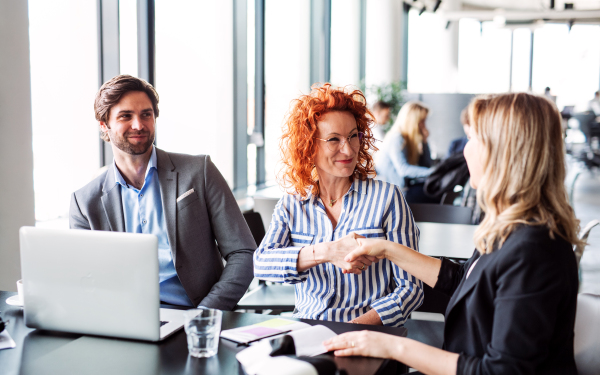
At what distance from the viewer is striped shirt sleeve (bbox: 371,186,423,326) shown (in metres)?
1.73

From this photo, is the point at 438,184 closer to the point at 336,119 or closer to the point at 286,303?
the point at 286,303

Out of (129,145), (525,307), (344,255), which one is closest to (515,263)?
(525,307)

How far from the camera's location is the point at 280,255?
179 cm

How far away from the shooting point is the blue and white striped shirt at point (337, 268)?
5.83 ft

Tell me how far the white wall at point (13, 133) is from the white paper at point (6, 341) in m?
1.09

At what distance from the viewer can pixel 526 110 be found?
1.15 m

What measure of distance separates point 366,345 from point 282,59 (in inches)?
214

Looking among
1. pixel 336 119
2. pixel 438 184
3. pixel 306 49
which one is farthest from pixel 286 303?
pixel 306 49

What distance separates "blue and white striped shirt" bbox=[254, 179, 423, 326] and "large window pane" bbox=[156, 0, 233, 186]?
7.42 ft

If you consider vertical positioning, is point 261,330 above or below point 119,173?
below

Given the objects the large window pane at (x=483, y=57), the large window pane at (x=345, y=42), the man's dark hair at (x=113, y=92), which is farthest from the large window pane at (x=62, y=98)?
the large window pane at (x=483, y=57)

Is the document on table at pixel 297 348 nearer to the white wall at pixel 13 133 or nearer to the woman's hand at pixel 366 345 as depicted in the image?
the woman's hand at pixel 366 345

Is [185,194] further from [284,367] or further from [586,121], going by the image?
[586,121]

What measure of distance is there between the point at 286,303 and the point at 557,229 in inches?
65.3
